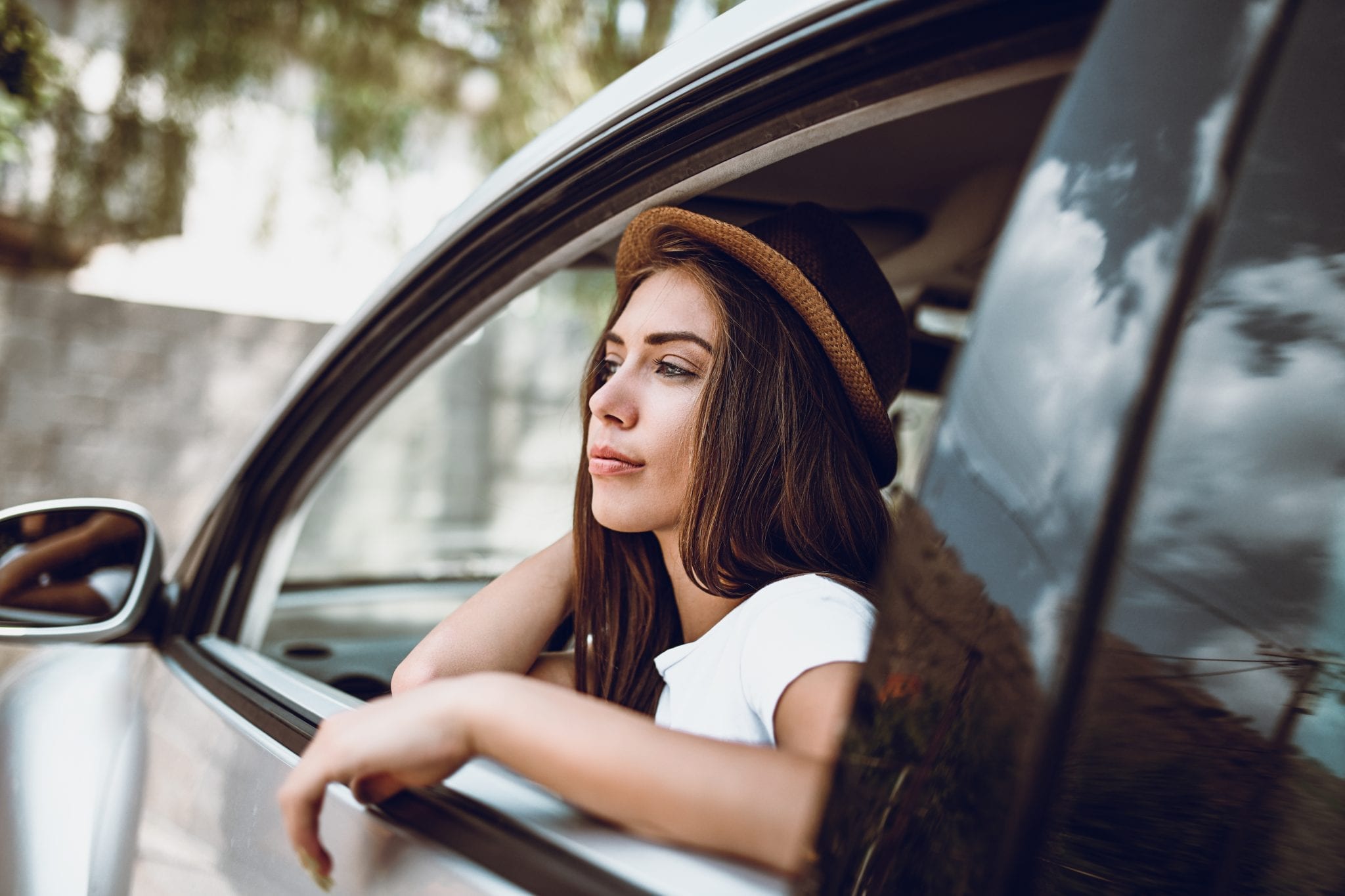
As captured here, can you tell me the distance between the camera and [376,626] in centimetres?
270

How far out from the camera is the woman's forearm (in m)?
0.77

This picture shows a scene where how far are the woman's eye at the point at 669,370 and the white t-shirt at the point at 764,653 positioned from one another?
1.18 feet

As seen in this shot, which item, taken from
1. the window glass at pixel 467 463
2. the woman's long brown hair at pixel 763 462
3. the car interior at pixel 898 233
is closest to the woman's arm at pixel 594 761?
the car interior at pixel 898 233

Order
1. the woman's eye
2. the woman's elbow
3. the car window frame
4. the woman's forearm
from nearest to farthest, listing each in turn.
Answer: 1. the woman's forearm
2. the car window frame
3. the woman's elbow
4. the woman's eye

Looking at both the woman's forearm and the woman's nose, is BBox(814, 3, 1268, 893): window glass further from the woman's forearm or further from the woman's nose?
the woman's nose

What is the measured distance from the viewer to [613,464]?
4.58 feet

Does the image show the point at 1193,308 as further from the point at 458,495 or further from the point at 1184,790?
the point at 458,495

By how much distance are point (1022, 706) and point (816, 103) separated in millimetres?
650

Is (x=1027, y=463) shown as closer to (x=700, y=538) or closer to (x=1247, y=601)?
(x=1247, y=601)

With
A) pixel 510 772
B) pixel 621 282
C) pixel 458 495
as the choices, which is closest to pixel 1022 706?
pixel 510 772

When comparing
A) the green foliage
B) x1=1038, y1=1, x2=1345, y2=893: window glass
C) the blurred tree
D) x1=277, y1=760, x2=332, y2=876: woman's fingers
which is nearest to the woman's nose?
x1=277, y1=760, x2=332, y2=876: woman's fingers

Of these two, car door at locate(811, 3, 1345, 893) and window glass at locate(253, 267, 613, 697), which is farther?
window glass at locate(253, 267, 613, 697)

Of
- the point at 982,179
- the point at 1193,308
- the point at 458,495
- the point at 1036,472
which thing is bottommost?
the point at 458,495

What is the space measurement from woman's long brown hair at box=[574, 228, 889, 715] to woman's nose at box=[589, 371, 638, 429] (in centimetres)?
10
